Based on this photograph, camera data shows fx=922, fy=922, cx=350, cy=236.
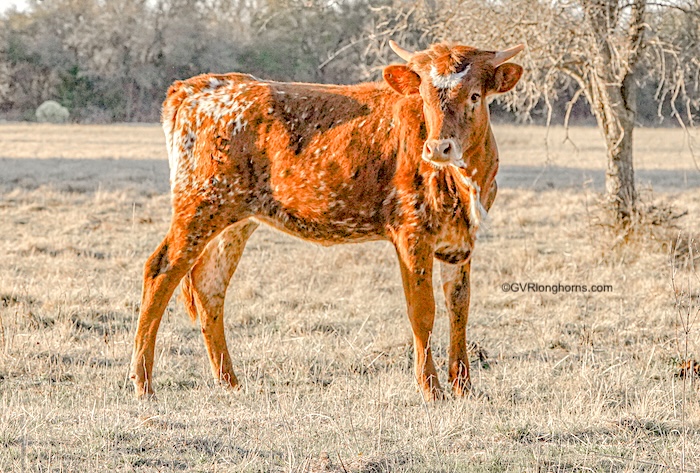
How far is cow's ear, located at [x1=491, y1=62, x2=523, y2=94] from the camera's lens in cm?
626

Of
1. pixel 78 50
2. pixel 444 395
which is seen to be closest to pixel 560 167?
pixel 444 395

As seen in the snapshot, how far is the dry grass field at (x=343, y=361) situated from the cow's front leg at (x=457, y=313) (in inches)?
8.3

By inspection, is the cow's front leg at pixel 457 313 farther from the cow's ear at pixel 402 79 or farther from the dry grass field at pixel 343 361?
the cow's ear at pixel 402 79

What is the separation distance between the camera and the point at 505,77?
20.6 ft

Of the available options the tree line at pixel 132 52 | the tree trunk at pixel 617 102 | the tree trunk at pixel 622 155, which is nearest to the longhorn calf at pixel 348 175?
the tree trunk at pixel 617 102

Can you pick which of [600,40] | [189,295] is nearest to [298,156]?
[189,295]

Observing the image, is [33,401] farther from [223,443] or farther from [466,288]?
[466,288]

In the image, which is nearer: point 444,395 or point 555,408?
point 555,408

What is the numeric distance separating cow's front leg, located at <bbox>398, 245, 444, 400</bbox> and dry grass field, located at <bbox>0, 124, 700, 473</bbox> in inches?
6.5

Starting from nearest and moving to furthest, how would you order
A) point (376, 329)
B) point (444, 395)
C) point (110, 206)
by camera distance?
1. point (444, 395)
2. point (376, 329)
3. point (110, 206)

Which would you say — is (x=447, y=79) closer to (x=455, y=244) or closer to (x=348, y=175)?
(x=348, y=175)

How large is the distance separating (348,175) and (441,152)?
40.2 inches

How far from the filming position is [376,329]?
827 centimetres

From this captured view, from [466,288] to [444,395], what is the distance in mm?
840
